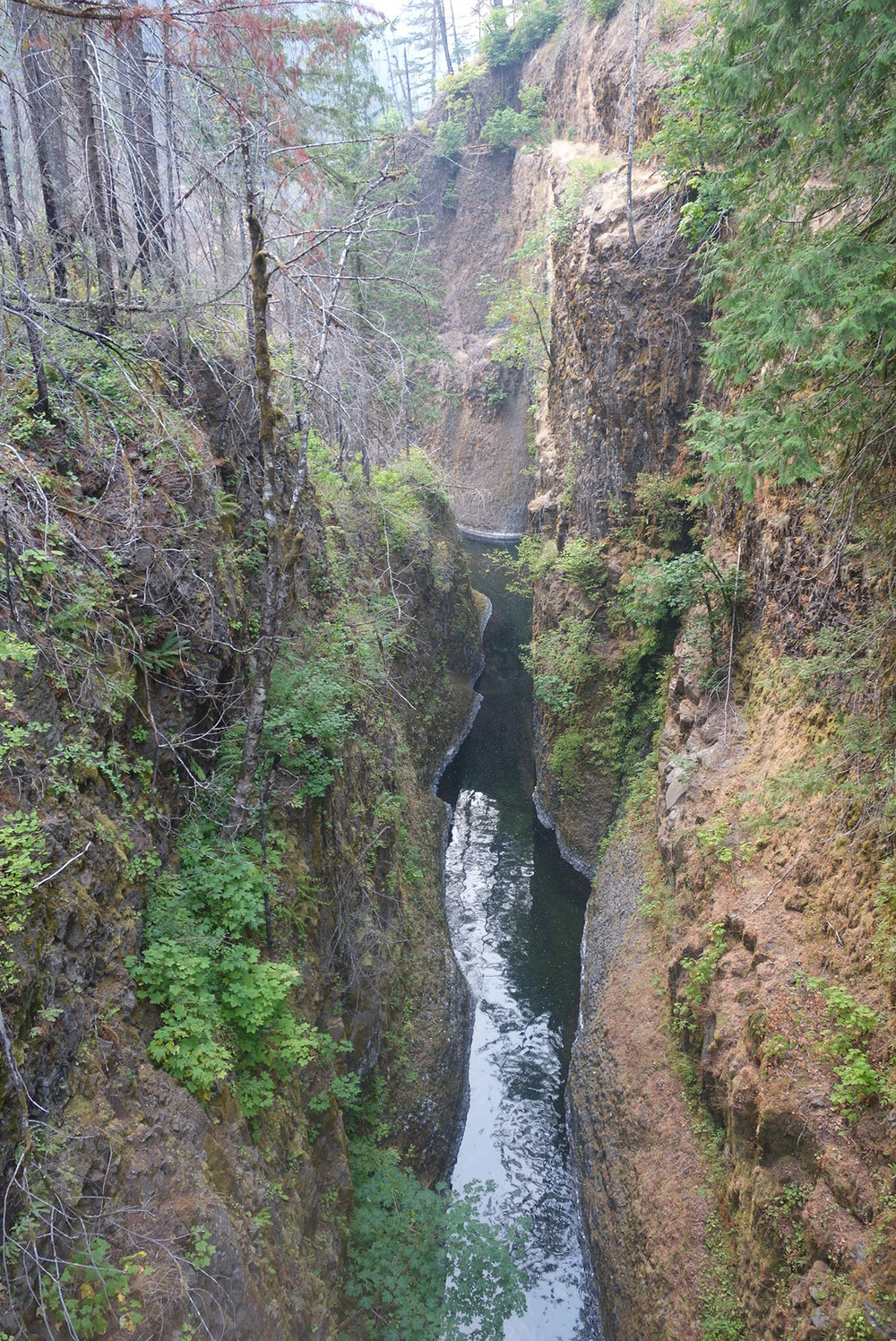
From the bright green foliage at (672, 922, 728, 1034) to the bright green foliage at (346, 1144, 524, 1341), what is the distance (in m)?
3.23

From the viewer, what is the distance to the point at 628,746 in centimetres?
1450

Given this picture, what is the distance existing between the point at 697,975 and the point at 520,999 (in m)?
4.95

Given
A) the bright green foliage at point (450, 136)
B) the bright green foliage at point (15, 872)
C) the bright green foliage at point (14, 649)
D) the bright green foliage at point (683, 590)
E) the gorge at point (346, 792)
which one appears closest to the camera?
the bright green foliage at point (15, 872)

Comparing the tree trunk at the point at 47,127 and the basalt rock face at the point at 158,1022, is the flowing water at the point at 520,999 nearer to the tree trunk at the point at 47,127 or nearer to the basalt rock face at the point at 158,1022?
the basalt rock face at the point at 158,1022

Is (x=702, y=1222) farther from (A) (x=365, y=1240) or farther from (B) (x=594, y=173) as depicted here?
(B) (x=594, y=173)

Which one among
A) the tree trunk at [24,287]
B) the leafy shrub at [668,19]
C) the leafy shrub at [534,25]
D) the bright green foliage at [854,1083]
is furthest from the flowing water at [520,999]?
the leafy shrub at [534,25]

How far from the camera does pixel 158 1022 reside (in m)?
4.92

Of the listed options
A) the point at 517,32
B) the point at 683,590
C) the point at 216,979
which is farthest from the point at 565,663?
the point at 517,32

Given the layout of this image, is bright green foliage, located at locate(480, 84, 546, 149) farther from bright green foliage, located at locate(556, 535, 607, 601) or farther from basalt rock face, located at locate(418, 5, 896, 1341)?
bright green foliage, located at locate(556, 535, 607, 601)

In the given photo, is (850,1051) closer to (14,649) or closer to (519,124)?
(14,649)

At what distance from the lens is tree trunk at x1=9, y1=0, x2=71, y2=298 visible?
16.1ft

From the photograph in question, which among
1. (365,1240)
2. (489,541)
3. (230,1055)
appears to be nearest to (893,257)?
(230,1055)

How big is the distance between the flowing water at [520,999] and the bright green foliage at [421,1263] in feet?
2.26

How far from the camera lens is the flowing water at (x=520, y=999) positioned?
902cm
